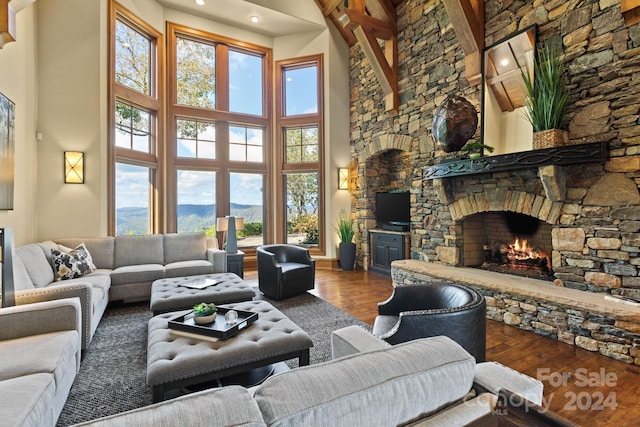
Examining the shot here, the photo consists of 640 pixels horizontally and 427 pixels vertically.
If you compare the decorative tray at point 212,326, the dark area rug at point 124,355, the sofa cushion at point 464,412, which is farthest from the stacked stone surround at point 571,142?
the decorative tray at point 212,326

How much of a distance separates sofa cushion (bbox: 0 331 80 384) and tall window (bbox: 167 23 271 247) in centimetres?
412

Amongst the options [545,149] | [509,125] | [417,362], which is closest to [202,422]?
[417,362]

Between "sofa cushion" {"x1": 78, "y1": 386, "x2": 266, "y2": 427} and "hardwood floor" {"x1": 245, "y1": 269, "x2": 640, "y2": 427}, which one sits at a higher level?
"sofa cushion" {"x1": 78, "y1": 386, "x2": 266, "y2": 427}

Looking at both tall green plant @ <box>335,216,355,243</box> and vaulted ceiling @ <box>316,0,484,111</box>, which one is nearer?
vaulted ceiling @ <box>316,0,484,111</box>

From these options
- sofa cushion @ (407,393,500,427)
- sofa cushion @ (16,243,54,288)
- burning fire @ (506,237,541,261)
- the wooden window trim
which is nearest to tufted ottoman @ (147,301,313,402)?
sofa cushion @ (407,393,500,427)

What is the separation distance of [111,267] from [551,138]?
5531 millimetres

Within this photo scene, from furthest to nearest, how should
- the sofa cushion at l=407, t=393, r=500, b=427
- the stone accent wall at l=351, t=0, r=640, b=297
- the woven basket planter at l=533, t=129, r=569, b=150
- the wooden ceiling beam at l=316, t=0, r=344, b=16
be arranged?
the wooden ceiling beam at l=316, t=0, r=344, b=16
the woven basket planter at l=533, t=129, r=569, b=150
the stone accent wall at l=351, t=0, r=640, b=297
the sofa cushion at l=407, t=393, r=500, b=427

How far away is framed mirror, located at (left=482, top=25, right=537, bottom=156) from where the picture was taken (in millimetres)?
3586

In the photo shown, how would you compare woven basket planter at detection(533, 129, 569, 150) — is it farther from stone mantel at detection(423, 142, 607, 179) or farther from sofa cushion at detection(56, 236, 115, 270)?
sofa cushion at detection(56, 236, 115, 270)

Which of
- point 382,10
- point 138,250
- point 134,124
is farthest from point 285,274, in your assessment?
point 382,10

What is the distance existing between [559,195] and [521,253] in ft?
4.06

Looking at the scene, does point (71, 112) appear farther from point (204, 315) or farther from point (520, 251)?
point (520, 251)

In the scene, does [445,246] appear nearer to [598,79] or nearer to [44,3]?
[598,79]

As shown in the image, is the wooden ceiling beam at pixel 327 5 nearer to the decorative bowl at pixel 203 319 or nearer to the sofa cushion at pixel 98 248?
the sofa cushion at pixel 98 248
